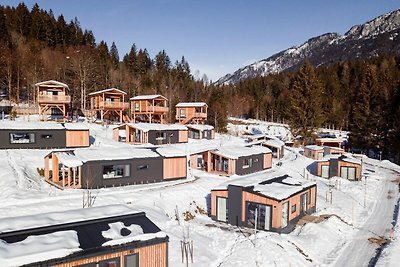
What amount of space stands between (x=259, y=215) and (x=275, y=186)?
272 centimetres

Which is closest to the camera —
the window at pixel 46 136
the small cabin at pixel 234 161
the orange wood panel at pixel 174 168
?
the orange wood panel at pixel 174 168

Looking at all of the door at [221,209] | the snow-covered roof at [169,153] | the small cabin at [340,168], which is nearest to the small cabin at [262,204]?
the door at [221,209]

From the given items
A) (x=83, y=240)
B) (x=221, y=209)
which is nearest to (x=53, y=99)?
(x=221, y=209)

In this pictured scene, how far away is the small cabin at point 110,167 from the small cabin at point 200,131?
19.9m

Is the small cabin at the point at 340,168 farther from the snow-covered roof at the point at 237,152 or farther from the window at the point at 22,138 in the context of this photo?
the window at the point at 22,138

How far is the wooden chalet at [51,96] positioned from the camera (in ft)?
132

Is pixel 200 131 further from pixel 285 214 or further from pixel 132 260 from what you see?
pixel 132 260

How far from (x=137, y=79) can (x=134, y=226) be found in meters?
63.5

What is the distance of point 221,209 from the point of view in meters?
21.1

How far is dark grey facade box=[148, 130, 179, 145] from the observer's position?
3969cm

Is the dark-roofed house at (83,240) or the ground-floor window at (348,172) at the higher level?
the dark-roofed house at (83,240)

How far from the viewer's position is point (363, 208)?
2455 centimetres

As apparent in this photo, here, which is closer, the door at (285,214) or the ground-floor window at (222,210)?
the door at (285,214)

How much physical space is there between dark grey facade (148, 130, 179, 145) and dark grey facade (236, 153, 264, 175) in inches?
496
